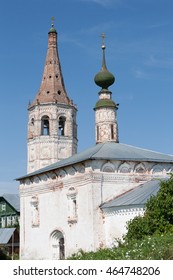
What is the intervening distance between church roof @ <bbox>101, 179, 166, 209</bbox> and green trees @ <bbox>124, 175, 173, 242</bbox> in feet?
6.34

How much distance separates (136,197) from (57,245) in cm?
403

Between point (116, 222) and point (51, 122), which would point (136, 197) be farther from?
point (51, 122)

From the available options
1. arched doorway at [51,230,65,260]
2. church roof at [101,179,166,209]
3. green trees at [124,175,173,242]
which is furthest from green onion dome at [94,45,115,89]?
green trees at [124,175,173,242]

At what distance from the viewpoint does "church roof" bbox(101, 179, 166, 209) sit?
12.6 metres

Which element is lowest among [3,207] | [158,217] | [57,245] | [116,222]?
[57,245]

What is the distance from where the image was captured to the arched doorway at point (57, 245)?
1568cm

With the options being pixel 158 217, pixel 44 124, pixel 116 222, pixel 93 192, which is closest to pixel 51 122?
pixel 44 124

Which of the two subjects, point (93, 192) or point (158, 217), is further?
point (93, 192)

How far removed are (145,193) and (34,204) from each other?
5.14 m

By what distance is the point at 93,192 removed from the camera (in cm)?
1395

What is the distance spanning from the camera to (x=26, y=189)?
17.2m

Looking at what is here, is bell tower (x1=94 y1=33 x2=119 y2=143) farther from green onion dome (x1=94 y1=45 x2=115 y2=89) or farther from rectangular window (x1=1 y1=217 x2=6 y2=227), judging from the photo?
rectangular window (x1=1 y1=217 x2=6 y2=227)

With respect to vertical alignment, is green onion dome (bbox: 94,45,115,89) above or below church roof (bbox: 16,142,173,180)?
above
